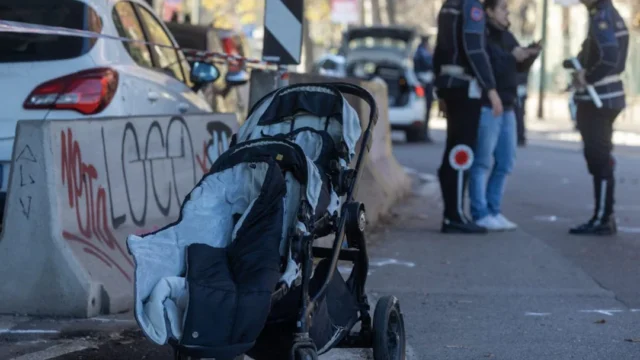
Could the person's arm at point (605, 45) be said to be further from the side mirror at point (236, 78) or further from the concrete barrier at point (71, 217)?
the concrete barrier at point (71, 217)

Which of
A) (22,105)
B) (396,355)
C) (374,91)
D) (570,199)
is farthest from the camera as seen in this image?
(570,199)

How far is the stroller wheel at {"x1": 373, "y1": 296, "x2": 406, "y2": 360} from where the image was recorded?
17.2 feet

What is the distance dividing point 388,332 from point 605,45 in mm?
5289

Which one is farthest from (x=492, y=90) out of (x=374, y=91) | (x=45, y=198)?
(x=45, y=198)

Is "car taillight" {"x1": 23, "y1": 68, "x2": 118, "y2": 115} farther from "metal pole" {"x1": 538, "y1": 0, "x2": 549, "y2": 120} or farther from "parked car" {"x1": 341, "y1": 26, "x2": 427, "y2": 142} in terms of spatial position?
"metal pole" {"x1": 538, "y1": 0, "x2": 549, "y2": 120}

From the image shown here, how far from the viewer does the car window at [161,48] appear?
29.7 ft

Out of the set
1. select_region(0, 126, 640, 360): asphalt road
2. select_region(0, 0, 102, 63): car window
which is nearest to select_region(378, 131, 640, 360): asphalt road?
select_region(0, 126, 640, 360): asphalt road

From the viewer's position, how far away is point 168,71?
911cm

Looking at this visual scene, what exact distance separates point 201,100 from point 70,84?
2047 mm

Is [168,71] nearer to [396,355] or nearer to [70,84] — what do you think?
[70,84]

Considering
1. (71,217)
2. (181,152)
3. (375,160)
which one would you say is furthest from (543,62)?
(71,217)

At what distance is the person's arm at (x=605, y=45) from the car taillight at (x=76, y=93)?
4.30 m

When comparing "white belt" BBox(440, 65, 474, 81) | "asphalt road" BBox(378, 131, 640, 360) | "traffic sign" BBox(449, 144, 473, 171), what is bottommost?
"asphalt road" BBox(378, 131, 640, 360)

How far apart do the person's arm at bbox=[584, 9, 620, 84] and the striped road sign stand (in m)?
2.68
